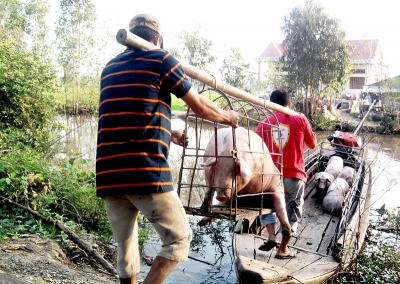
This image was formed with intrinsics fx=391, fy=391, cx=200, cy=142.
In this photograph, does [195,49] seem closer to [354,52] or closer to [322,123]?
[322,123]

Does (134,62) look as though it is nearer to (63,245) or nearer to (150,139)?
(150,139)

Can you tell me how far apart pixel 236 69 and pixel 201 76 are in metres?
24.2

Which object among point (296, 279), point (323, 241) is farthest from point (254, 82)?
point (296, 279)

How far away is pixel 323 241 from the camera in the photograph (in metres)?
5.55

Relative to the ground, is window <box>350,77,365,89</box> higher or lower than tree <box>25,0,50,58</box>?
lower

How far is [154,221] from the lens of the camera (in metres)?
2.20

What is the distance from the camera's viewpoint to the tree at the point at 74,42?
2709 cm

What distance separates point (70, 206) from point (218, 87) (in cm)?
349

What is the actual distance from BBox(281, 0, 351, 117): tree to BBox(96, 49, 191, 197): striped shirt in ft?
70.7

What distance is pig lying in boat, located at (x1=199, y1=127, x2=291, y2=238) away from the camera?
353cm

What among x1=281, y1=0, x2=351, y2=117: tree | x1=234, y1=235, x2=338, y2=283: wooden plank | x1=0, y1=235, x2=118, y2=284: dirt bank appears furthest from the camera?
x1=281, y1=0, x2=351, y2=117: tree

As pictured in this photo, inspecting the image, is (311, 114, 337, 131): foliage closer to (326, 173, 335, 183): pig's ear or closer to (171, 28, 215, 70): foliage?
(171, 28, 215, 70): foliage

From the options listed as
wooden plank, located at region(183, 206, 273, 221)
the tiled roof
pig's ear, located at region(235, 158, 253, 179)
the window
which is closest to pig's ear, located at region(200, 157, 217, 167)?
pig's ear, located at region(235, 158, 253, 179)

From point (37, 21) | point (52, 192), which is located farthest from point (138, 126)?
point (37, 21)
